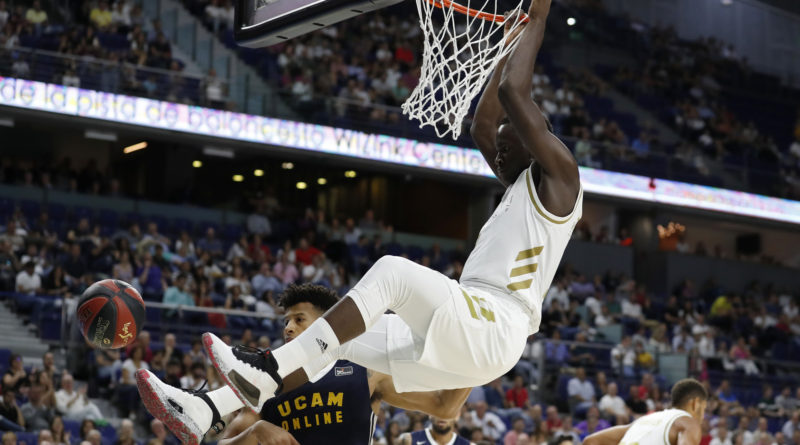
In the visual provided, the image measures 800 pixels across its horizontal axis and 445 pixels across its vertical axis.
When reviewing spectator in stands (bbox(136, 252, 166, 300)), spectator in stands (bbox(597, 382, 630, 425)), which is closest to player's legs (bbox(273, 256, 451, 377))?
spectator in stands (bbox(136, 252, 166, 300))

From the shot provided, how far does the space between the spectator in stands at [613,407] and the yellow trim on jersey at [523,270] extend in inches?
383

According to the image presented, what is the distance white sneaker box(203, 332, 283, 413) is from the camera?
393 cm

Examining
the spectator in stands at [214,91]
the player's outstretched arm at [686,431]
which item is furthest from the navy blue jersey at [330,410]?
the spectator in stands at [214,91]

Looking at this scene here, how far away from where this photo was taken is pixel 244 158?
2027 cm

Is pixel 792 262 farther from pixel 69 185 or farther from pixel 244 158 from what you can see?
pixel 69 185

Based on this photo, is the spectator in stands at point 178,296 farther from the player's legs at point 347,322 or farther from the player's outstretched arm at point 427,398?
the player's legs at point 347,322

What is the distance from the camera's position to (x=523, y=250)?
176 inches

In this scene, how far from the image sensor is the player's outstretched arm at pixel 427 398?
534 centimetres

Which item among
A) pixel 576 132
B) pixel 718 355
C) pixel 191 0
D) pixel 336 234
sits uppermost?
pixel 191 0

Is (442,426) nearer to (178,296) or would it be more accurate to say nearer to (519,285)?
(519,285)

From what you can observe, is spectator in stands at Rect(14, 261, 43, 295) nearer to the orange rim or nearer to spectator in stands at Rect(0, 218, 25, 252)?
spectator in stands at Rect(0, 218, 25, 252)

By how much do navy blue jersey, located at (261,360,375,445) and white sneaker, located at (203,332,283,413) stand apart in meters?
1.33

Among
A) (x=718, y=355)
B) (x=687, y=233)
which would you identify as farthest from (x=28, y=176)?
(x=687, y=233)

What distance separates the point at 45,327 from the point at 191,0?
835 cm
